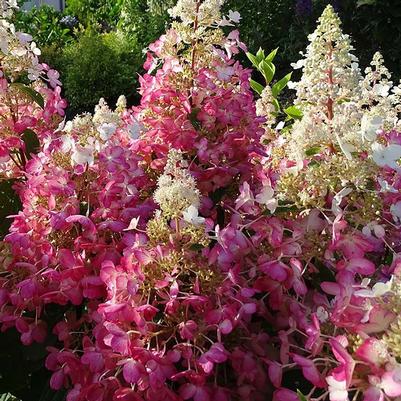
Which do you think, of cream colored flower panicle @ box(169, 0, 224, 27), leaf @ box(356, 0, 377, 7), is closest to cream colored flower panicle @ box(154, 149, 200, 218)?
cream colored flower panicle @ box(169, 0, 224, 27)

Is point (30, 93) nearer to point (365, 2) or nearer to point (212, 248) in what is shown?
point (212, 248)

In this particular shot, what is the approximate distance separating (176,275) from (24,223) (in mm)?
267

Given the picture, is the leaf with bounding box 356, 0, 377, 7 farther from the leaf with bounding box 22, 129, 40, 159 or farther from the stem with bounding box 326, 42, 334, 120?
the stem with bounding box 326, 42, 334, 120

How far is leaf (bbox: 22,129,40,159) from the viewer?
4.06ft

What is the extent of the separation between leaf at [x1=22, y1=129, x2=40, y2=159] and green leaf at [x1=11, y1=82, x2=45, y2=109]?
0.17ft

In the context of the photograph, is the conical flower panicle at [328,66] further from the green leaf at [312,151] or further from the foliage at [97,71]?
the foliage at [97,71]

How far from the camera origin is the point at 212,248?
0.89m

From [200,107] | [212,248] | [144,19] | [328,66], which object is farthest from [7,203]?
[144,19]

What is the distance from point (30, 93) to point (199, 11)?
12.9 inches

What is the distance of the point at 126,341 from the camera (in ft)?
2.67

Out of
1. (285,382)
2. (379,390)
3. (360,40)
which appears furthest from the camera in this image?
(360,40)

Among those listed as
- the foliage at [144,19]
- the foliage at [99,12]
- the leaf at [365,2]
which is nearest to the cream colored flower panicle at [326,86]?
the leaf at [365,2]

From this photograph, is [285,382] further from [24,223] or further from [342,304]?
[24,223]

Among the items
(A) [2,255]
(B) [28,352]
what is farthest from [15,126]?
(B) [28,352]
